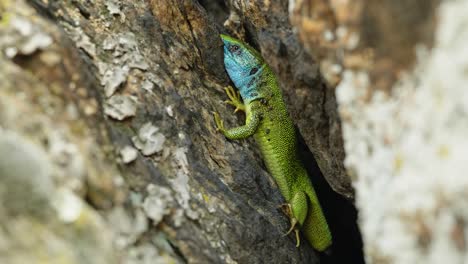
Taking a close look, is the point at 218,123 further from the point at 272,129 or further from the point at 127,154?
the point at 127,154

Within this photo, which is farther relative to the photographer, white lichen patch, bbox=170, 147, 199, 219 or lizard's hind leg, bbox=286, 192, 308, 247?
lizard's hind leg, bbox=286, 192, 308, 247

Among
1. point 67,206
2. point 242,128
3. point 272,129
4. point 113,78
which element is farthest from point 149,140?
point 272,129

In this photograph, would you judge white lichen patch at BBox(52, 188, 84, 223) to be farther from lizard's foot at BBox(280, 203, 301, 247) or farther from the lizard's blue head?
the lizard's blue head

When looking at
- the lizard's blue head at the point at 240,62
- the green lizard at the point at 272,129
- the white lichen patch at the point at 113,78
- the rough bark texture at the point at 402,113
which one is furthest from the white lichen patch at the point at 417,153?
the lizard's blue head at the point at 240,62

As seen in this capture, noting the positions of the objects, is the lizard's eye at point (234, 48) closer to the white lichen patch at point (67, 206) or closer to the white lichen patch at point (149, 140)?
the white lichen patch at point (149, 140)

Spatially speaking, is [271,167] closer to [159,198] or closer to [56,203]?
[159,198]

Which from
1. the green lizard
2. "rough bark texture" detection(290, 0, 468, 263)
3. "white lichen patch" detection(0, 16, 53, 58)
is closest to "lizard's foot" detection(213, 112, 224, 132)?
the green lizard
